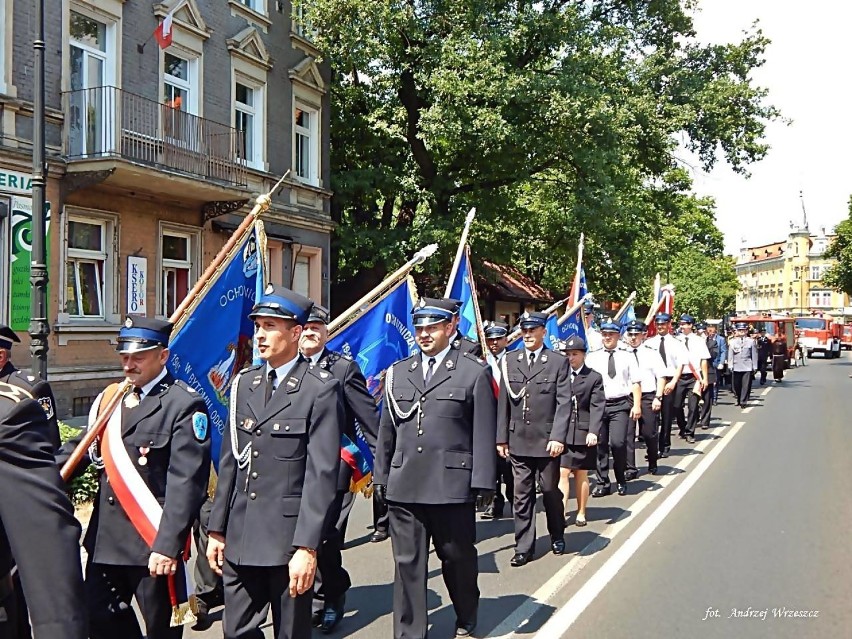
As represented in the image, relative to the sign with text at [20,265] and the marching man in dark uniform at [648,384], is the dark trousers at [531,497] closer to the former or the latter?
A: the marching man in dark uniform at [648,384]

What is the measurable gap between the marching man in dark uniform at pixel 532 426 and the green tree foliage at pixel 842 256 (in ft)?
174

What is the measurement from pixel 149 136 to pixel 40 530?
1438 centimetres

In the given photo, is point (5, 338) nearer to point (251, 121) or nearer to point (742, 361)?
point (251, 121)

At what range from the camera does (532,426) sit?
6.98 m

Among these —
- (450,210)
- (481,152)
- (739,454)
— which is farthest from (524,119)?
(739,454)

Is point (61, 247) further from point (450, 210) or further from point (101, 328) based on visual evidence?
point (450, 210)

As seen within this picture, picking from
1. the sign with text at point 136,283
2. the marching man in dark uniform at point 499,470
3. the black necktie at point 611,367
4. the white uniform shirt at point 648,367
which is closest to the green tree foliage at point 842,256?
the white uniform shirt at point 648,367

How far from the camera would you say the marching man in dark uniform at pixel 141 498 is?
3609 millimetres

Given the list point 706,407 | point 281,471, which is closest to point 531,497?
point 281,471

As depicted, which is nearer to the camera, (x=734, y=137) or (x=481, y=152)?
(x=481, y=152)

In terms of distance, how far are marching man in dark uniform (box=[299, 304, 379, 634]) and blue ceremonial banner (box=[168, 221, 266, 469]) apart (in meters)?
0.45

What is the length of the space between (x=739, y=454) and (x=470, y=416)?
8.60 m

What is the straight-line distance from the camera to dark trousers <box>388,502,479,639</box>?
4.54 metres

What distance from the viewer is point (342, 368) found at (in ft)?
18.2
